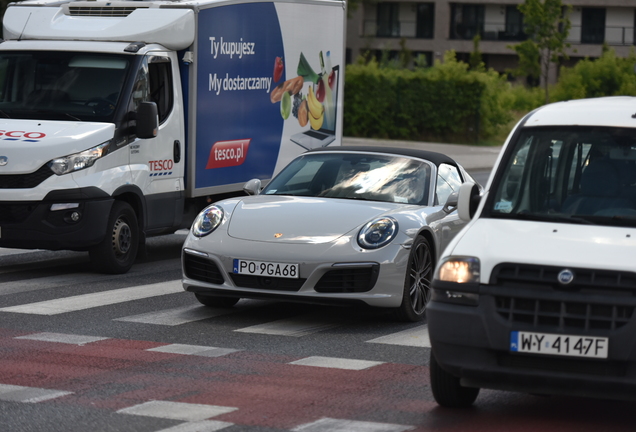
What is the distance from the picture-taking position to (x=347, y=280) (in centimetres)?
877

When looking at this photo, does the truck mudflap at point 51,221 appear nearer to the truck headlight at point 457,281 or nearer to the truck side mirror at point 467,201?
the truck side mirror at point 467,201

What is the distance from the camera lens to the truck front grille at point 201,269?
9016 millimetres

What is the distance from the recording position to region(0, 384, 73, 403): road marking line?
21.1 ft

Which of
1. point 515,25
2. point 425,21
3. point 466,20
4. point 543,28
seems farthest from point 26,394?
point 425,21

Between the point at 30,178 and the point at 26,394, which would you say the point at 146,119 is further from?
the point at 26,394

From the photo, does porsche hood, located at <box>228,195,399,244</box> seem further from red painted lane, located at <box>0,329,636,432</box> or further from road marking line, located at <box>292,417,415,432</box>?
road marking line, located at <box>292,417,415,432</box>

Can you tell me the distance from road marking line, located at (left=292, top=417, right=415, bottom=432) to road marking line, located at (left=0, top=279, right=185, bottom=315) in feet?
13.2

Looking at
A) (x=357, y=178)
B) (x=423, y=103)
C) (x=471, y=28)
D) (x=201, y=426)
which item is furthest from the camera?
(x=471, y=28)

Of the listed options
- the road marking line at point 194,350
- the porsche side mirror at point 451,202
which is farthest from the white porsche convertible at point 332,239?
the road marking line at point 194,350

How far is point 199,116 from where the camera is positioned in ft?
42.8

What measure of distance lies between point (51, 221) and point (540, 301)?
6.66 m

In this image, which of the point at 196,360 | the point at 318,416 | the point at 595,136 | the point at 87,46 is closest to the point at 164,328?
the point at 196,360

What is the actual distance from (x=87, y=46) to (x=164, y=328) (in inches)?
181

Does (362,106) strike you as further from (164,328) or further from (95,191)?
(164,328)
